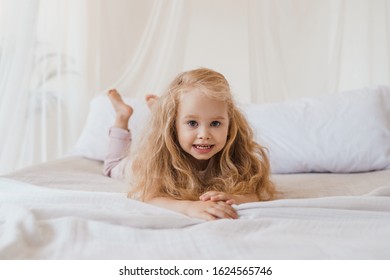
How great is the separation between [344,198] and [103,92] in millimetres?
1618

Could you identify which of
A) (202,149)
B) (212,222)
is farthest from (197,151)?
(212,222)

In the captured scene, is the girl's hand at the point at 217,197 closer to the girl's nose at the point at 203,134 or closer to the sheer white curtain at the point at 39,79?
the girl's nose at the point at 203,134

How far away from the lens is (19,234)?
0.86m

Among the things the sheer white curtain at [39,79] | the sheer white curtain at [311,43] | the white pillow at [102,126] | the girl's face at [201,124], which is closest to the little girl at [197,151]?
the girl's face at [201,124]

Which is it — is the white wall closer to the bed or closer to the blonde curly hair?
the bed

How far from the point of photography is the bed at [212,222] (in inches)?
32.4

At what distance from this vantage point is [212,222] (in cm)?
99

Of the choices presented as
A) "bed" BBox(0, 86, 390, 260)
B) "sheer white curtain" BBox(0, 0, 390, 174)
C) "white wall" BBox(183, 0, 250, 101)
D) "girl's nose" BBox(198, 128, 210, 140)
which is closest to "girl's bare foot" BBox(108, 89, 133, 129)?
"bed" BBox(0, 86, 390, 260)

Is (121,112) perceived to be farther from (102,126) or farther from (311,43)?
(311,43)

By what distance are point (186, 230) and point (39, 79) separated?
5.04ft

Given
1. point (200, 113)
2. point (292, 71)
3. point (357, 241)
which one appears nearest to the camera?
point (357, 241)

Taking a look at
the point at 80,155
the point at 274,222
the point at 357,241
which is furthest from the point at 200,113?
the point at 80,155
